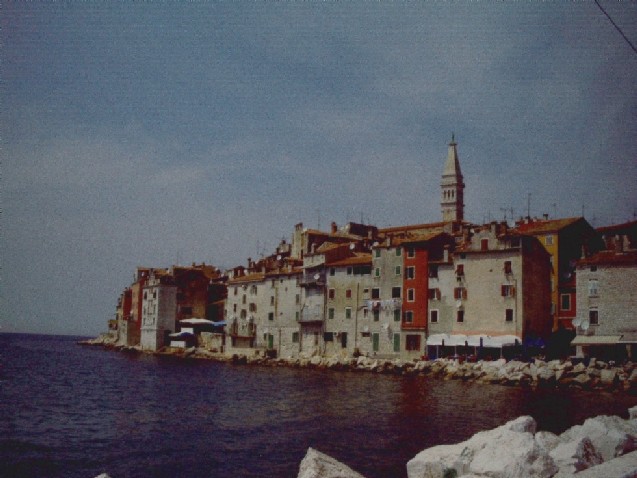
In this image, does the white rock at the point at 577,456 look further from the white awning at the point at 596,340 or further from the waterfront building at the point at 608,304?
the waterfront building at the point at 608,304

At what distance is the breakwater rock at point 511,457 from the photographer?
11.5m

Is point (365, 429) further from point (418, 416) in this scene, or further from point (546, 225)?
point (546, 225)


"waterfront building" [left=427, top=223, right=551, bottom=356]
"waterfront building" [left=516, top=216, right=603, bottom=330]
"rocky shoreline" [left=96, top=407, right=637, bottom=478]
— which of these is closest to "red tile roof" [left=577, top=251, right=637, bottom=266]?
"waterfront building" [left=516, top=216, right=603, bottom=330]

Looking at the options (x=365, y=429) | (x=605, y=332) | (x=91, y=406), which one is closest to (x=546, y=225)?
(x=605, y=332)

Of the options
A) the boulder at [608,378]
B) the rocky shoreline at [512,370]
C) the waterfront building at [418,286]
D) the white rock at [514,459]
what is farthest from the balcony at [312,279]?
the white rock at [514,459]

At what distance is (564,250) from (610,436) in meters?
41.8

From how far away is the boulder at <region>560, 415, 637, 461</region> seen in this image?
46.3 ft

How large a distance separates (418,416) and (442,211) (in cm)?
7956

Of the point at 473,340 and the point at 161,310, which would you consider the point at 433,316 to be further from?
the point at 161,310

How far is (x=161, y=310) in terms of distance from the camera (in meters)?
84.8

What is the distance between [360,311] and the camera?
2388 inches

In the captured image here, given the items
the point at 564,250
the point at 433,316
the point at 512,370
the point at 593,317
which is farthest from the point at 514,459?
the point at 564,250

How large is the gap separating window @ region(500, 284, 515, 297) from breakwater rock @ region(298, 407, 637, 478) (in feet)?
117

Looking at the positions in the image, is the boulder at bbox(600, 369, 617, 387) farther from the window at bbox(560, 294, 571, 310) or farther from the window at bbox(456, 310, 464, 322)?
the window at bbox(456, 310, 464, 322)
